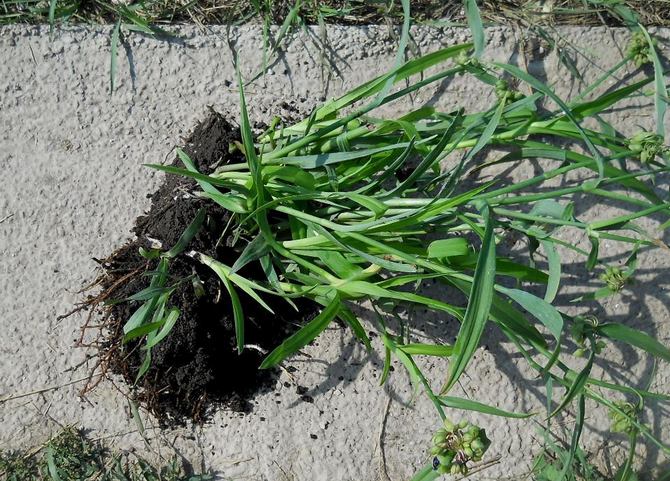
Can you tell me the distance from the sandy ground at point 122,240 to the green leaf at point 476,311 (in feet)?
1.49

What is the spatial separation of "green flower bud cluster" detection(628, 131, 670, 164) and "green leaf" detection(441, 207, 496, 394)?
14.7 inches

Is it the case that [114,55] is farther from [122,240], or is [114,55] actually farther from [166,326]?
[166,326]

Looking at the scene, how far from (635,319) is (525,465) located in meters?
0.34

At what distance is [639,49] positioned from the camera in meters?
1.12

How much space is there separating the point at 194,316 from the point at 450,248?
44cm

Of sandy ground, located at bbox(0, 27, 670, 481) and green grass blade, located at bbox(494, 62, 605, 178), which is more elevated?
green grass blade, located at bbox(494, 62, 605, 178)

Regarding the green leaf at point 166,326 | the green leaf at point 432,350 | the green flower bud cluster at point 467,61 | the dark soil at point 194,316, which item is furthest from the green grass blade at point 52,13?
the green leaf at point 432,350

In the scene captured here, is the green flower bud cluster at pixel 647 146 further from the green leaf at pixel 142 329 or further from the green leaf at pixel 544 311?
the green leaf at pixel 142 329

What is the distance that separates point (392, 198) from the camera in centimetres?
92

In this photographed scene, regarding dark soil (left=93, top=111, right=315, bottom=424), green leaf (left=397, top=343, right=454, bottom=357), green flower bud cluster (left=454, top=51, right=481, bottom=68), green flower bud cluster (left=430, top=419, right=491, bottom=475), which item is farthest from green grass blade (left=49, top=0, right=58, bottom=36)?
green flower bud cluster (left=430, top=419, right=491, bottom=475)

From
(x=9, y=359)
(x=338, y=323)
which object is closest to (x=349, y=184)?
(x=338, y=323)

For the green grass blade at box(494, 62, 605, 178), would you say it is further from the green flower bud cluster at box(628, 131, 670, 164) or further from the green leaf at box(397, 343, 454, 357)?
the green leaf at box(397, 343, 454, 357)

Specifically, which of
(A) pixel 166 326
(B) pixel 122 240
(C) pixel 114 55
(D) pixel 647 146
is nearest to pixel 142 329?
(A) pixel 166 326

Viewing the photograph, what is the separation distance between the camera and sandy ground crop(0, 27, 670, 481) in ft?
3.76
